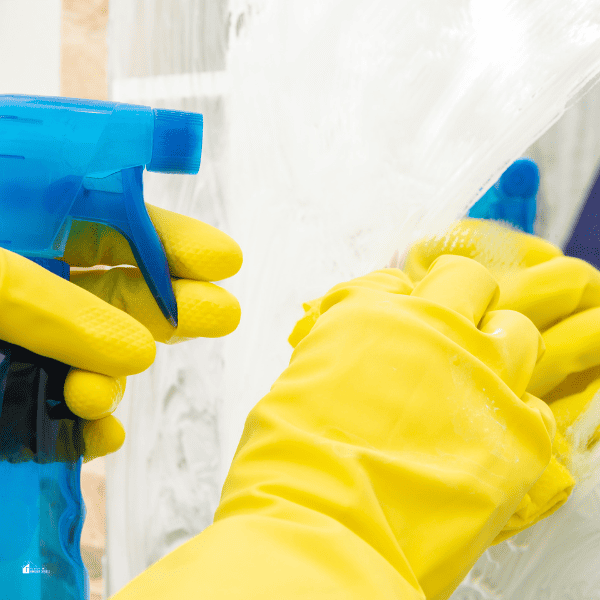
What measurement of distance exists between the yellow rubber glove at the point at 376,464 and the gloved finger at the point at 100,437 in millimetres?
92

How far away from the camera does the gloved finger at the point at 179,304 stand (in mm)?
408

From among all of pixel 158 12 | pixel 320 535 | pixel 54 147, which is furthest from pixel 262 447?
pixel 158 12

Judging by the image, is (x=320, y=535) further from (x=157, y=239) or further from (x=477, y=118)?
(x=477, y=118)

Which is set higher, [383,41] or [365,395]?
[383,41]

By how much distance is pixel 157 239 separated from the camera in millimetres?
402

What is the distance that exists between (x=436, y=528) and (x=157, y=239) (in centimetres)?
26

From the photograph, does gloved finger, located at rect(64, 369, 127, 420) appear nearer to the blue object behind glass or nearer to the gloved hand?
the gloved hand

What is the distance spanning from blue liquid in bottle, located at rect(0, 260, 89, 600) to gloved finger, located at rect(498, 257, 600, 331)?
375 millimetres

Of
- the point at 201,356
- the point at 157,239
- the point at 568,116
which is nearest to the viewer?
→ the point at 157,239

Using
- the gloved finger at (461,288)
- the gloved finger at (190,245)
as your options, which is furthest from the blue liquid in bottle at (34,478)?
the gloved finger at (461,288)

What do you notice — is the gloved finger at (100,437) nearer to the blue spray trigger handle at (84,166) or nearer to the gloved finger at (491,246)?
the blue spray trigger handle at (84,166)

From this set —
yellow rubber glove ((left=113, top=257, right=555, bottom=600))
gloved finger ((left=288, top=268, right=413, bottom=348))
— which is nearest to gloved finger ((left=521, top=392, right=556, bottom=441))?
yellow rubber glove ((left=113, top=257, right=555, bottom=600))

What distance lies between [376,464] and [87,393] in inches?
7.2

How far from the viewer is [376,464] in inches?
13.3
